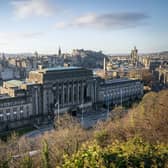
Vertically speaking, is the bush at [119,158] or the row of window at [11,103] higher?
the bush at [119,158]

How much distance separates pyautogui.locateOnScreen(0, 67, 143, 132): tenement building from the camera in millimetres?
47219

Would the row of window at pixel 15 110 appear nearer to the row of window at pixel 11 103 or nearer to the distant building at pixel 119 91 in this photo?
the row of window at pixel 11 103

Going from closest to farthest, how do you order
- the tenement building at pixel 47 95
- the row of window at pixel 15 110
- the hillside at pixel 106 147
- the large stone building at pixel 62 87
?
the hillside at pixel 106 147
the row of window at pixel 15 110
the tenement building at pixel 47 95
the large stone building at pixel 62 87

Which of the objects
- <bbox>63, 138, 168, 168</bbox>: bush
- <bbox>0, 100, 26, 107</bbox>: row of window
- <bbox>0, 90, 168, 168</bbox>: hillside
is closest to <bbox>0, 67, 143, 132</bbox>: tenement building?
<bbox>0, 100, 26, 107</bbox>: row of window

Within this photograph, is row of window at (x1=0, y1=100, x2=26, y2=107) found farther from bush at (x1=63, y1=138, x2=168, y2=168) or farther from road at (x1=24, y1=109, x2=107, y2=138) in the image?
bush at (x1=63, y1=138, x2=168, y2=168)

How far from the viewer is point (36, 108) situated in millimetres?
A: 50156

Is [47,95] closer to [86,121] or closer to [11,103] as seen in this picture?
[11,103]

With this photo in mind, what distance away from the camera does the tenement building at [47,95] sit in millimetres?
47219

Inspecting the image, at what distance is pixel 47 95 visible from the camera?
51250 mm

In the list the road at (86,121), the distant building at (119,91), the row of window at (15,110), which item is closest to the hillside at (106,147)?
the road at (86,121)

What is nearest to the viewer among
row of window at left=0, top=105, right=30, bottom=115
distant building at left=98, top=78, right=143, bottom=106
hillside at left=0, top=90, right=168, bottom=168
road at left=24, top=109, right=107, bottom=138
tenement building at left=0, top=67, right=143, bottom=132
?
hillside at left=0, top=90, right=168, bottom=168

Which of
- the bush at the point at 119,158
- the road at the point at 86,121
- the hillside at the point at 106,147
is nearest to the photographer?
the bush at the point at 119,158

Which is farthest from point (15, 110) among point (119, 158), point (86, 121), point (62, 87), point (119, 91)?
point (119, 158)

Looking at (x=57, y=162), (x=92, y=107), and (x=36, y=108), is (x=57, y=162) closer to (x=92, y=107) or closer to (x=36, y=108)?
(x=36, y=108)
